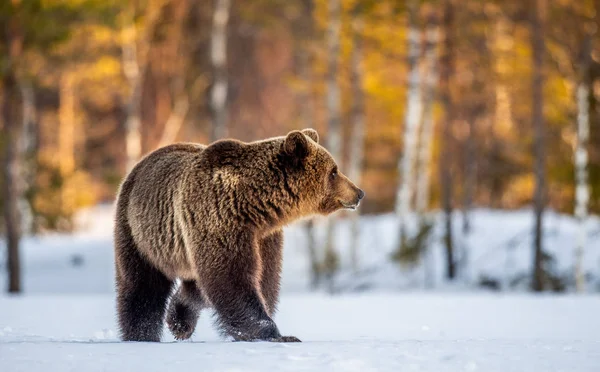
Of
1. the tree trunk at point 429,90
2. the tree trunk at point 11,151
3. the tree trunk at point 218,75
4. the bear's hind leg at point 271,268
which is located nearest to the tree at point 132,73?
the tree trunk at point 218,75

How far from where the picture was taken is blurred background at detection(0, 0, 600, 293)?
49.5 feet

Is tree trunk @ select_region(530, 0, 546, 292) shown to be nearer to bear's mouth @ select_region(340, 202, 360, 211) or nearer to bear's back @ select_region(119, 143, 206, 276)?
bear's mouth @ select_region(340, 202, 360, 211)

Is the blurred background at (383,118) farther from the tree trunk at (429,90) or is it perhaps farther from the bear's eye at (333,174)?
the bear's eye at (333,174)

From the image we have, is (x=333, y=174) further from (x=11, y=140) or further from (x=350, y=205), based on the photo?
(x=11, y=140)

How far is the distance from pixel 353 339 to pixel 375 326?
4.96 feet

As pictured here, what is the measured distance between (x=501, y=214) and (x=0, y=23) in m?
14.2

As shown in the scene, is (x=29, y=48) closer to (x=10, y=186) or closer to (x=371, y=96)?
(x=10, y=186)

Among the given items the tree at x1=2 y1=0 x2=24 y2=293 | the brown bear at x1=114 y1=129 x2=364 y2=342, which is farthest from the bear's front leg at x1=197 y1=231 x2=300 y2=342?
the tree at x1=2 y1=0 x2=24 y2=293

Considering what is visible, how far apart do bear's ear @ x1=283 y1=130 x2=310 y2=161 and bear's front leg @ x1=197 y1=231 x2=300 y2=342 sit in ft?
2.69

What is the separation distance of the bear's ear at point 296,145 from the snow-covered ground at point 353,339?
134cm

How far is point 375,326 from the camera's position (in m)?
8.01

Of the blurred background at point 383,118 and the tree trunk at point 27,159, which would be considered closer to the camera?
the blurred background at point 383,118

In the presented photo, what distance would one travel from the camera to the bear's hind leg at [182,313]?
6285 mm

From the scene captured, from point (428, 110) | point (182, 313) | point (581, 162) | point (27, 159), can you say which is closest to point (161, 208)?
point (182, 313)
